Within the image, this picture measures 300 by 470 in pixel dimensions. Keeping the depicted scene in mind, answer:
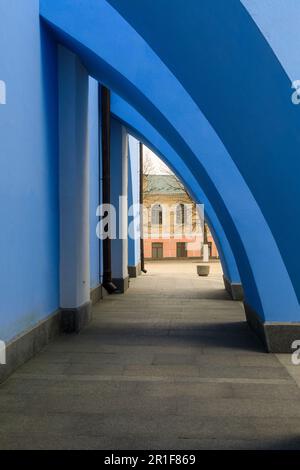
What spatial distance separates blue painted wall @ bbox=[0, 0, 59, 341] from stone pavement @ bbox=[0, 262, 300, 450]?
77 cm

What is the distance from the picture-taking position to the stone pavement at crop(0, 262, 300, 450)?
14.9ft

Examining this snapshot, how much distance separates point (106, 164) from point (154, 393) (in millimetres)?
9109

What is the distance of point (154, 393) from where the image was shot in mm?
5859

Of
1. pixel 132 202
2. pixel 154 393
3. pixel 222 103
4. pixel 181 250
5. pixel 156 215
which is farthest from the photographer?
pixel 156 215

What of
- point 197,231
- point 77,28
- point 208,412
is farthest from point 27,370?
point 197,231

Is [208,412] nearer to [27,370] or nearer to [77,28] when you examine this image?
[27,370]

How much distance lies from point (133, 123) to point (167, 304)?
5171 mm

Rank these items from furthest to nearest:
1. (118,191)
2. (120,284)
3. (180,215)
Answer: (180,215) < (118,191) < (120,284)

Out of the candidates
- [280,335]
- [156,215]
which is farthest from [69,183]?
[156,215]

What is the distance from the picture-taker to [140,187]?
2511 cm
